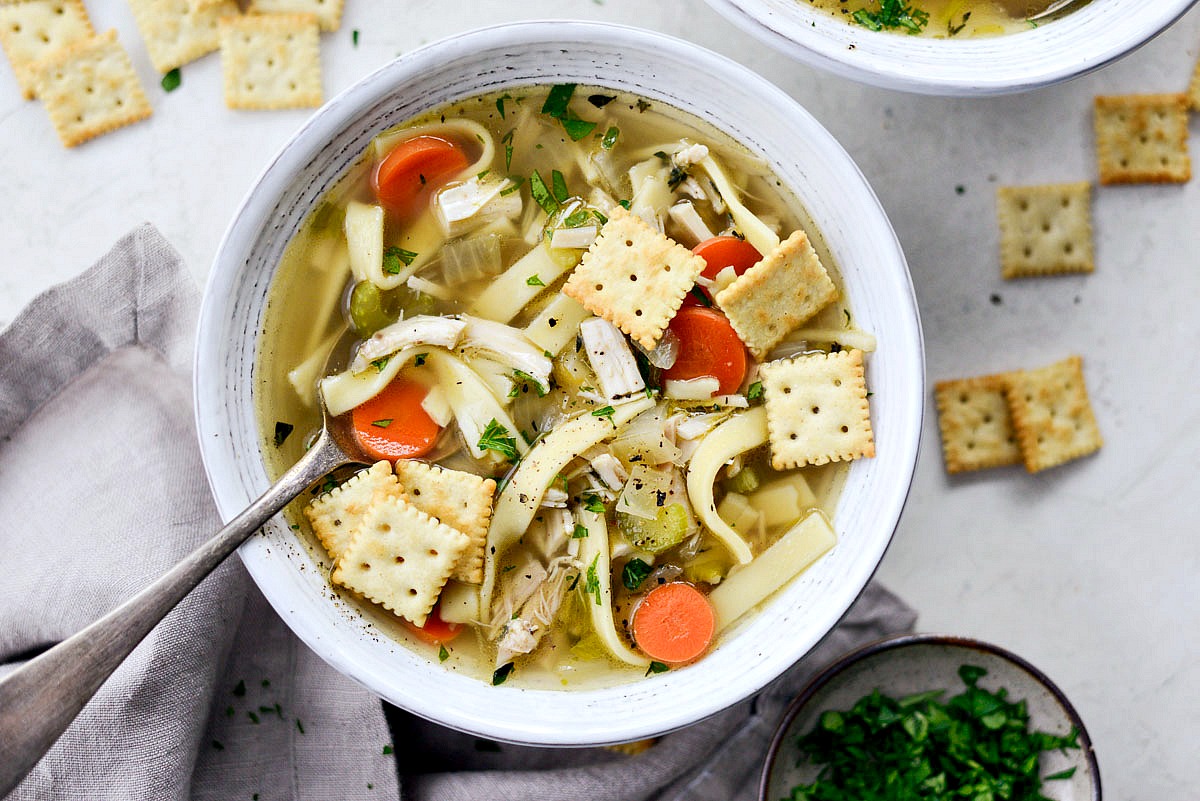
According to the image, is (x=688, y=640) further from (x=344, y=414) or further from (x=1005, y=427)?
(x=1005, y=427)

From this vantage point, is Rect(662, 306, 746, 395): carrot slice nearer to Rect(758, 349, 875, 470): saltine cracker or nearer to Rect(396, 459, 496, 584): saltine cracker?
Rect(758, 349, 875, 470): saltine cracker

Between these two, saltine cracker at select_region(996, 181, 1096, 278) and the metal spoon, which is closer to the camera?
the metal spoon

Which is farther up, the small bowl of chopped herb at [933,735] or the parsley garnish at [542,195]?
the parsley garnish at [542,195]

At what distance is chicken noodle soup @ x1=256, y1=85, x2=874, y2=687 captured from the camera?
2.54m

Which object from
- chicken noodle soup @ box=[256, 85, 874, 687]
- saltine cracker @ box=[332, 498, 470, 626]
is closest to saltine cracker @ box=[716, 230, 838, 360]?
chicken noodle soup @ box=[256, 85, 874, 687]

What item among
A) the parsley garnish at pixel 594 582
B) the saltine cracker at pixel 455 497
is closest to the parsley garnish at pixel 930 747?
the parsley garnish at pixel 594 582

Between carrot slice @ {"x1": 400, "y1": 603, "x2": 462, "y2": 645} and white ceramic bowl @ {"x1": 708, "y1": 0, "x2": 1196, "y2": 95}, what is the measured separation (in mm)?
1783

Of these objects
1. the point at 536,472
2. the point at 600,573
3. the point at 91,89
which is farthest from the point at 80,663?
the point at 91,89

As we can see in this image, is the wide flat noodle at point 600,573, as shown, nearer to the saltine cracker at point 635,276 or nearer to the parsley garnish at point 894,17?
the saltine cracker at point 635,276

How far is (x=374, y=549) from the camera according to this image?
2473mm

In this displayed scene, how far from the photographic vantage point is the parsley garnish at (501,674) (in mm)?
2600

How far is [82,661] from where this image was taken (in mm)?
2236

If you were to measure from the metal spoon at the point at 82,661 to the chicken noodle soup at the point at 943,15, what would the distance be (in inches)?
82.9

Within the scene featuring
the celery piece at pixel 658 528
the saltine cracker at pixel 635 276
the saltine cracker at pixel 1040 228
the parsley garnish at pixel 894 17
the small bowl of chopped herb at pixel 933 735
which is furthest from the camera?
the saltine cracker at pixel 1040 228
